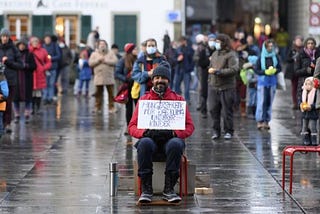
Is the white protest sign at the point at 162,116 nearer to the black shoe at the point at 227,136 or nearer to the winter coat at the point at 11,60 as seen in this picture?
the black shoe at the point at 227,136

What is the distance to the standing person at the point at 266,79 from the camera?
21.2 m

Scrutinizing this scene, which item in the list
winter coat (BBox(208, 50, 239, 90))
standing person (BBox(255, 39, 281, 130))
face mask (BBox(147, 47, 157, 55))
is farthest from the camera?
standing person (BBox(255, 39, 281, 130))

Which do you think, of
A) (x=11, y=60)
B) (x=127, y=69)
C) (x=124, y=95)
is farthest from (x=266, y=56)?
(x=11, y=60)

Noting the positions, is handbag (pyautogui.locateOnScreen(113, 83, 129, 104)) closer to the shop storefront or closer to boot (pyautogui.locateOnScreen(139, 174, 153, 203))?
boot (pyautogui.locateOnScreen(139, 174, 153, 203))

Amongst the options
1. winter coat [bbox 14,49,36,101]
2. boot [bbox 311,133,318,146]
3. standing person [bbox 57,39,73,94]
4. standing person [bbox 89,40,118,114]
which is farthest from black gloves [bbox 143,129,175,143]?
standing person [bbox 57,39,73,94]

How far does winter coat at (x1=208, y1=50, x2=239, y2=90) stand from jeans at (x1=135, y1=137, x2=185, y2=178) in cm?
721

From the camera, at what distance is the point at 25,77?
22625mm

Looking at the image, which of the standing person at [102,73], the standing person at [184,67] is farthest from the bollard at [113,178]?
the standing person at [184,67]

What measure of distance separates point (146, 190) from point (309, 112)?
6656mm

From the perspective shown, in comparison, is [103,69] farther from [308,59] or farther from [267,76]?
[308,59]

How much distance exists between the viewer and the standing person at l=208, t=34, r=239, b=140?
1931 centimetres

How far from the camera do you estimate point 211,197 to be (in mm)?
12750

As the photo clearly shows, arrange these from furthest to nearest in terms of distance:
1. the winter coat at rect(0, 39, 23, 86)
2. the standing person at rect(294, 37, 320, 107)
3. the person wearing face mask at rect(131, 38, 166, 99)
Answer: the standing person at rect(294, 37, 320, 107) < the winter coat at rect(0, 39, 23, 86) < the person wearing face mask at rect(131, 38, 166, 99)

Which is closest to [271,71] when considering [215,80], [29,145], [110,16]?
[215,80]
